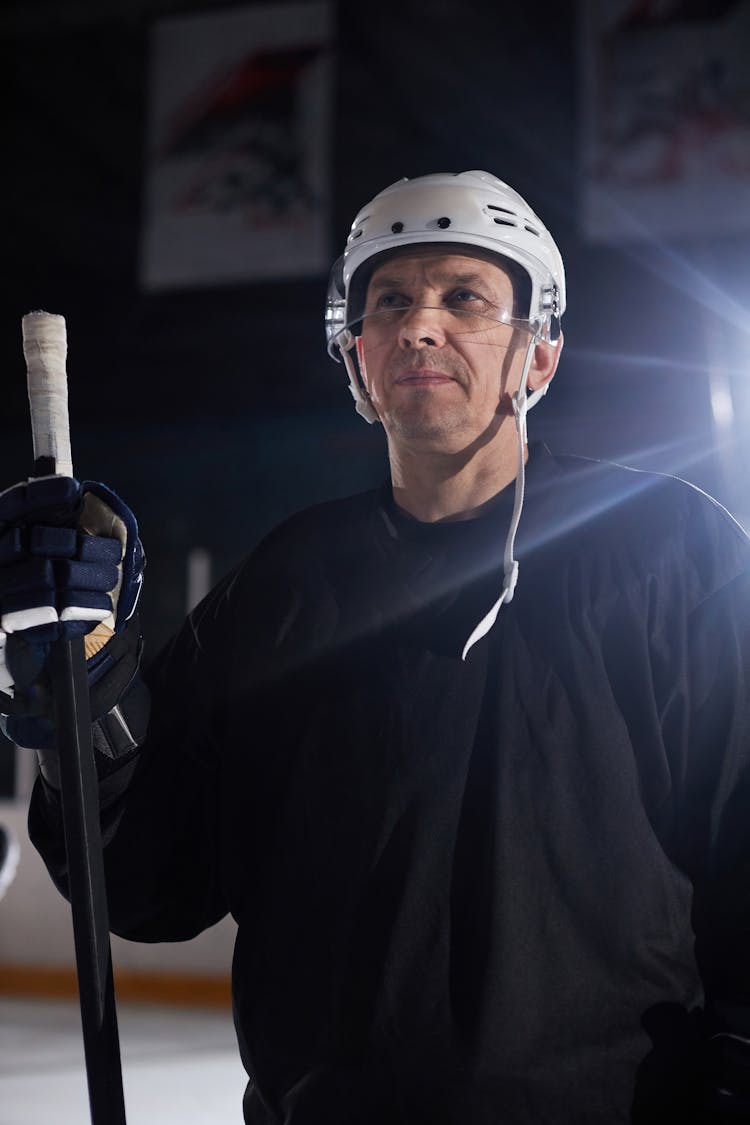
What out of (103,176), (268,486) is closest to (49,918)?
(268,486)

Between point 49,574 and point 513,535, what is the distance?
0.54m

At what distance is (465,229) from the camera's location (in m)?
1.62

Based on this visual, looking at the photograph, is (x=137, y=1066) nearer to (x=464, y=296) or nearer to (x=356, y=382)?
(x=356, y=382)

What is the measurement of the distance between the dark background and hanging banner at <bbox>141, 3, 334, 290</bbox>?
266 mm

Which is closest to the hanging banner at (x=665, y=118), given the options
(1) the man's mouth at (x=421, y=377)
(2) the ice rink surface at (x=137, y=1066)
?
(2) the ice rink surface at (x=137, y=1066)

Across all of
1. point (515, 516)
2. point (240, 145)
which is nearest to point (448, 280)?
point (515, 516)

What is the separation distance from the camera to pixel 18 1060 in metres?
4.54

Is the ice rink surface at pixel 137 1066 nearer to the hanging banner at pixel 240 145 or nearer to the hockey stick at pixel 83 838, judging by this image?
the hockey stick at pixel 83 838

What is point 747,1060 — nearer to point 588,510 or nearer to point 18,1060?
point 588,510

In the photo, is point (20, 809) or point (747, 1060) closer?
point (747, 1060)

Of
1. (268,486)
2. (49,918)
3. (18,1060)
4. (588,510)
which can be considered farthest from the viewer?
(268,486)

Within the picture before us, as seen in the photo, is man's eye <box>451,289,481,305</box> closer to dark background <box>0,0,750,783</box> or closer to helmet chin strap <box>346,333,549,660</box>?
helmet chin strap <box>346,333,549,660</box>

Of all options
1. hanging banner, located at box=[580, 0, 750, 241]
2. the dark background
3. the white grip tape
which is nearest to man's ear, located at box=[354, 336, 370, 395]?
the white grip tape

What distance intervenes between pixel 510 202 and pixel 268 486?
521 cm
